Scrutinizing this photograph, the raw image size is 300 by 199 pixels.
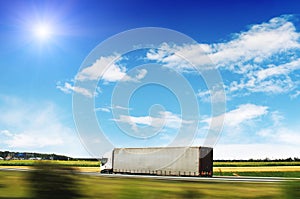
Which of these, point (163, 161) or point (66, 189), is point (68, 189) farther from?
point (163, 161)

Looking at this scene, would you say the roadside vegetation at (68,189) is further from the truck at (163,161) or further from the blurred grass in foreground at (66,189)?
the truck at (163,161)

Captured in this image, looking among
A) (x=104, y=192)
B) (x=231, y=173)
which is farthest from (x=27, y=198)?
(x=231, y=173)

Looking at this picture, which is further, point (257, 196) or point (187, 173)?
point (187, 173)

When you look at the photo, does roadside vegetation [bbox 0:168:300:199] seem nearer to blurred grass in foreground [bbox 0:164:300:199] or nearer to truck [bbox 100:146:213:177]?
blurred grass in foreground [bbox 0:164:300:199]

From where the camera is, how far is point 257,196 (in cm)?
1491

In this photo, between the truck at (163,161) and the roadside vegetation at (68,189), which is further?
the truck at (163,161)

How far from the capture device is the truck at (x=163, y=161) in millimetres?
47156

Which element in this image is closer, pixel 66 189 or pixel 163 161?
pixel 66 189

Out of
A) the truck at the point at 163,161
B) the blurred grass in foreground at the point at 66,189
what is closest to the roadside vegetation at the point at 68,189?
the blurred grass in foreground at the point at 66,189

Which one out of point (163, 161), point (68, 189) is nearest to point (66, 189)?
point (68, 189)

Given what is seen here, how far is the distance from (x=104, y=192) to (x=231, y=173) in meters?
53.2

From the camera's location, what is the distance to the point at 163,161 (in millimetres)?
50031

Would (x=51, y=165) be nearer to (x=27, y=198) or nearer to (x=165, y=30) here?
(x=27, y=198)

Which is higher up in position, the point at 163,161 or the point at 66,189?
the point at 163,161
